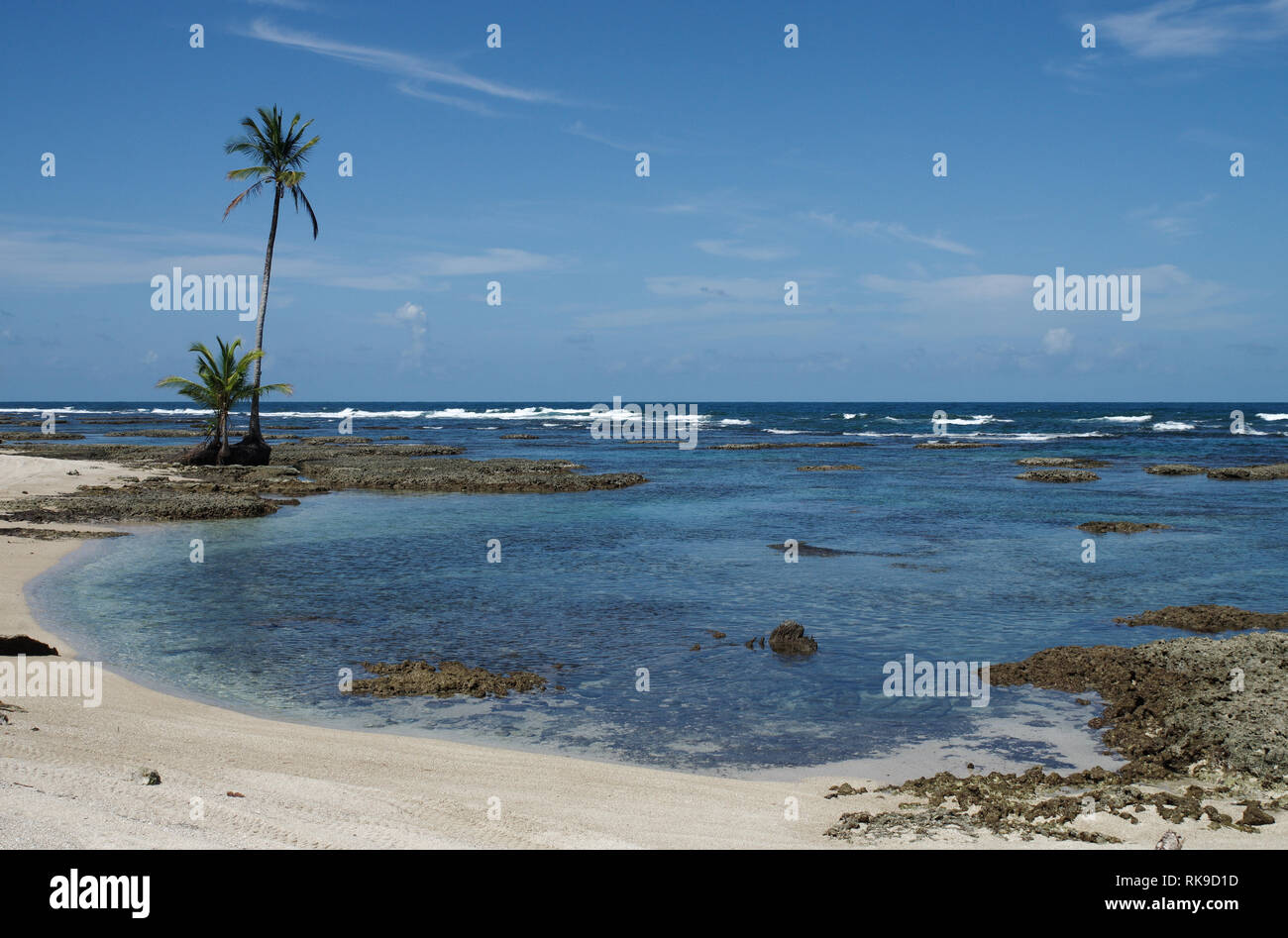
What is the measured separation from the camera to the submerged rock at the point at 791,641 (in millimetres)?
11484

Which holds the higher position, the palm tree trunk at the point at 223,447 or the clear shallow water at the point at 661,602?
the palm tree trunk at the point at 223,447

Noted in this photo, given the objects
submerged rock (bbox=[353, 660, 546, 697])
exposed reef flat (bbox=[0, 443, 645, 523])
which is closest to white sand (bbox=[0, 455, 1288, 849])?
submerged rock (bbox=[353, 660, 546, 697])

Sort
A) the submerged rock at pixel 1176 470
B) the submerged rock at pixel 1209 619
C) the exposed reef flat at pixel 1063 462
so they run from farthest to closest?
1. the exposed reef flat at pixel 1063 462
2. the submerged rock at pixel 1176 470
3. the submerged rock at pixel 1209 619

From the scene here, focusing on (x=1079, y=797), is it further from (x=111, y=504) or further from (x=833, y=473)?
(x=833, y=473)

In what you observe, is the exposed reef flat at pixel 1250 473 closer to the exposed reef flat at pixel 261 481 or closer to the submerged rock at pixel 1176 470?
the submerged rock at pixel 1176 470

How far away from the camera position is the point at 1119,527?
23.0 metres

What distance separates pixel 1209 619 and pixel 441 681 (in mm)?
10429

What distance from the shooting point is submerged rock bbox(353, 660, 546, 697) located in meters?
9.86

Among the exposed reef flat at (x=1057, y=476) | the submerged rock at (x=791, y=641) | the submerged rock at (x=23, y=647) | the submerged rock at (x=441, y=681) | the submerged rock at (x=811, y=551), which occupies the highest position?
the exposed reef flat at (x=1057, y=476)

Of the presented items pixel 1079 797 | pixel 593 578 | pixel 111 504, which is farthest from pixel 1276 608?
pixel 111 504

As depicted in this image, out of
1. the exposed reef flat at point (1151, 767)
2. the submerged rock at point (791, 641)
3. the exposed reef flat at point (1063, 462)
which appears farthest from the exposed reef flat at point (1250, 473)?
the submerged rock at point (791, 641)

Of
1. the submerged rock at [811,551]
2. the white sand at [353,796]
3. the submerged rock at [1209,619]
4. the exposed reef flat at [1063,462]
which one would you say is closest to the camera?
the white sand at [353,796]

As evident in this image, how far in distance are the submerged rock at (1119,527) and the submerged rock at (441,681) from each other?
17.6 metres

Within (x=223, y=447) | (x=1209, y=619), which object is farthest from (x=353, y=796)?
(x=223, y=447)
